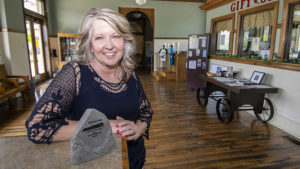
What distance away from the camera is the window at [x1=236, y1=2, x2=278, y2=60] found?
4.22 m

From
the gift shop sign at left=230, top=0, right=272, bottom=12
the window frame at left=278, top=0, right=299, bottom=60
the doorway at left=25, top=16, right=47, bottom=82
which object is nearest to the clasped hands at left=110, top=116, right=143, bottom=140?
the window frame at left=278, top=0, right=299, bottom=60

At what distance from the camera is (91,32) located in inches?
40.8

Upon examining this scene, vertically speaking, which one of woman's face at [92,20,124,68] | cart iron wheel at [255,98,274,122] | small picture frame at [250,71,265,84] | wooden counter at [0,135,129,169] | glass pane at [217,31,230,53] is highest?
glass pane at [217,31,230,53]

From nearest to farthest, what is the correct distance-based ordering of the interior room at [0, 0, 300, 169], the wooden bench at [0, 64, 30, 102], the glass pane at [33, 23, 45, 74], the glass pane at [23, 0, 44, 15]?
the interior room at [0, 0, 300, 169] < the wooden bench at [0, 64, 30, 102] < the glass pane at [23, 0, 44, 15] < the glass pane at [33, 23, 45, 74]

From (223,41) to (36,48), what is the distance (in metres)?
6.73

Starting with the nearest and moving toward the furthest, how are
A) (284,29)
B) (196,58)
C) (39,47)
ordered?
(284,29), (196,58), (39,47)

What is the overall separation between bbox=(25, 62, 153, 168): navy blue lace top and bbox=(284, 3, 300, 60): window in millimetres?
3651

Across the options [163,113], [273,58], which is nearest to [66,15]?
[163,113]

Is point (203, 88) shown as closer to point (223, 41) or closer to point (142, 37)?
point (223, 41)

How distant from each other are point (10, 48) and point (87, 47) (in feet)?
17.7

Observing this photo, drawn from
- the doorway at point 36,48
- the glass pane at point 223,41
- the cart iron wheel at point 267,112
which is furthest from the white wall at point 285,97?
the doorway at point 36,48

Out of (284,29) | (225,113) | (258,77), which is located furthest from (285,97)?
(284,29)

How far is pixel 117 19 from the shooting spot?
1018 mm

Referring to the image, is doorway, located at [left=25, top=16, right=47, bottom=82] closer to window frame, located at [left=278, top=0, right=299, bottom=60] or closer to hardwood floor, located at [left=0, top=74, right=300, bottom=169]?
hardwood floor, located at [left=0, top=74, right=300, bottom=169]
